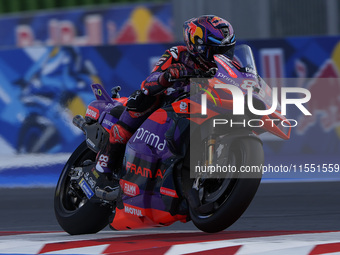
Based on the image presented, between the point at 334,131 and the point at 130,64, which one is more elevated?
the point at 130,64

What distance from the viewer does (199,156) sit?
5.43 metres

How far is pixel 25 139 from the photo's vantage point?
10.2 m

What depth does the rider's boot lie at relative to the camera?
20.1 ft

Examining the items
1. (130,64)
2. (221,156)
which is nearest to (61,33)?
(130,64)

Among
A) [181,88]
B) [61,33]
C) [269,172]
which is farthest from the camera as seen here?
[61,33]

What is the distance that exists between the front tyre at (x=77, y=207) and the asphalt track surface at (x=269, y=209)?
0.44 metres

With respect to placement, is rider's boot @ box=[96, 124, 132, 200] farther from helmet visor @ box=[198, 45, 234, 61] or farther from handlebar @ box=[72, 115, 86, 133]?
helmet visor @ box=[198, 45, 234, 61]

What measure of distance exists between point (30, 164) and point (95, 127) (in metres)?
3.76

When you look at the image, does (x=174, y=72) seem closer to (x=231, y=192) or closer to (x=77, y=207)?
(x=231, y=192)

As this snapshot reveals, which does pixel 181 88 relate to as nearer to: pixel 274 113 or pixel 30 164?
pixel 274 113

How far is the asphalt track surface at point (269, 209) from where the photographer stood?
6.70 metres

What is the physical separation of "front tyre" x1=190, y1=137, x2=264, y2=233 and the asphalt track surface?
1.16m

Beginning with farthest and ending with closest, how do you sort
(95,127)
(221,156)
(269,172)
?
(269,172) < (95,127) < (221,156)

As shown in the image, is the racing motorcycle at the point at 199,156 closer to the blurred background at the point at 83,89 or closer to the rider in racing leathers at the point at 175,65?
the rider in racing leathers at the point at 175,65
